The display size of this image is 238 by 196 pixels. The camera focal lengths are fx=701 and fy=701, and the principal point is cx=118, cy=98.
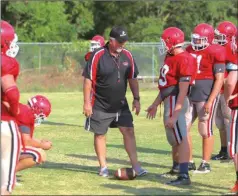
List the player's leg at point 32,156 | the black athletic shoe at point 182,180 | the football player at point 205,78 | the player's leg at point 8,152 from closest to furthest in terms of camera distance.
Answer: the player's leg at point 8,152 < the player's leg at point 32,156 < the black athletic shoe at point 182,180 < the football player at point 205,78

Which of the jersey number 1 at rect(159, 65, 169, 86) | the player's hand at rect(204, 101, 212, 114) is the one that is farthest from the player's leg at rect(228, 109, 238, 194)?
the player's hand at rect(204, 101, 212, 114)

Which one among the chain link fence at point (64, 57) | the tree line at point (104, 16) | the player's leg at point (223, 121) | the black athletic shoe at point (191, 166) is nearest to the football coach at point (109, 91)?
the black athletic shoe at point (191, 166)

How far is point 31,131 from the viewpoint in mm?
8180

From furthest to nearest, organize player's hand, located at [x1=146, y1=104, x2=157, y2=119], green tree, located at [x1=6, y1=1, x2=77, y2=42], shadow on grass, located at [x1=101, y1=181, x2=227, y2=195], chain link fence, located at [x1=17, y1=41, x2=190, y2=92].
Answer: green tree, located at [x1=6, y1=1, x2=77, y2=42] → chain link fence, located at [x1=17, y1=41, x2=190, y2=92] → player's hand, located at [x1=146, y1=104, x2=157, y2=119] → shadow on grass, located at [x1=101, y1=181, x2=227, y2=195]

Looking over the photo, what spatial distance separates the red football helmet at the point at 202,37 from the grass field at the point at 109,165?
173 centimetres

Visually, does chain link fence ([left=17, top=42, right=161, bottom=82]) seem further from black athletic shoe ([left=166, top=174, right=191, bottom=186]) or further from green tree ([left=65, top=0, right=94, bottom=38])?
black athletic shoe ([left=166, top=174, right=191, bottom=186])

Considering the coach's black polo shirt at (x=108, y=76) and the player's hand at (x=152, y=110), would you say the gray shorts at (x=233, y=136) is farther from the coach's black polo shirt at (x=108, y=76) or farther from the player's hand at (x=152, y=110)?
the coach's black polo shirt at (x=108, y=76)

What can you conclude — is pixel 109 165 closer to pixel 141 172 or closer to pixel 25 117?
pixel 141 172

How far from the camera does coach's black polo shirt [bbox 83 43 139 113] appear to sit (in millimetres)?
9109

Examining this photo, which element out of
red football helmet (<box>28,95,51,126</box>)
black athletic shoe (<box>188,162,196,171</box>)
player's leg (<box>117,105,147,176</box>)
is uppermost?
red football helmet (<box>28,95,51,126</box>)

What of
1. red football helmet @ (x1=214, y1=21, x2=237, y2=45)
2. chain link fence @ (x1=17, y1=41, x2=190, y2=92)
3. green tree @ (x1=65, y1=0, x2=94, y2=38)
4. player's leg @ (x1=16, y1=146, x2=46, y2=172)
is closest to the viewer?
player's leg @ (x1=16, y1=146, x2=46, y2=172)

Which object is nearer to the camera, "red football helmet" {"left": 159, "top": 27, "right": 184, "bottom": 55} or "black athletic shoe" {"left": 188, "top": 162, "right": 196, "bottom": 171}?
"red football helmet" {"left": 159, "top": 27, "right": 184, "bottom": 55}

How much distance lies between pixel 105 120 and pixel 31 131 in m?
1.37

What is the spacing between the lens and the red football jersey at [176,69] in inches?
339
